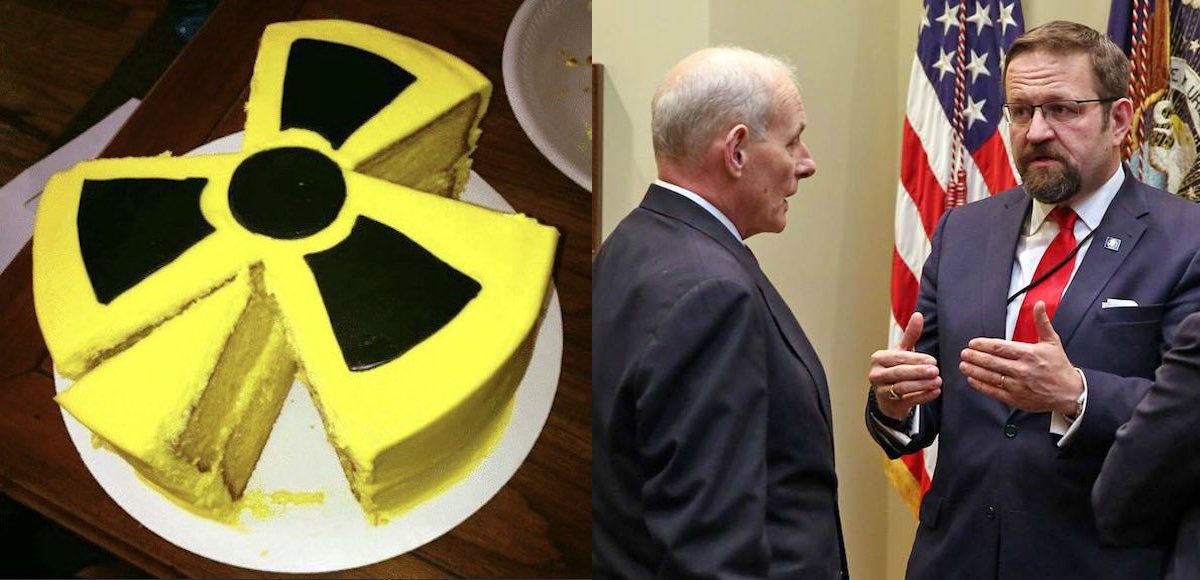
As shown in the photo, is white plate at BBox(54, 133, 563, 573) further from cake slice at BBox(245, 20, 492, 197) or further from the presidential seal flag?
the presidential seal flag

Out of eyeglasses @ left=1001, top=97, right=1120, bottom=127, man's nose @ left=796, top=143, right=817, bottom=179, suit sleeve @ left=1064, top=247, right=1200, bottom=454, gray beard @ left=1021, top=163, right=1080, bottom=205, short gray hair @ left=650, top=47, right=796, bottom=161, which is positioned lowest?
suit sleeve @ left=1064, top=247, right=1200, bottom=454

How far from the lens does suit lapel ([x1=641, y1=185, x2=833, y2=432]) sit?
62.8 inches

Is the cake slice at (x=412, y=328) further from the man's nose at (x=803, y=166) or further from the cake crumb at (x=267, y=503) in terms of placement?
the man's nose at (x=803, y=166)

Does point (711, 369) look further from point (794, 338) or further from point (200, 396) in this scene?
point (200, 396)

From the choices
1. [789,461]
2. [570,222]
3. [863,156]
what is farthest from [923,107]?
[789,461]

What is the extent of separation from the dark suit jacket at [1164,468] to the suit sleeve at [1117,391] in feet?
0.12

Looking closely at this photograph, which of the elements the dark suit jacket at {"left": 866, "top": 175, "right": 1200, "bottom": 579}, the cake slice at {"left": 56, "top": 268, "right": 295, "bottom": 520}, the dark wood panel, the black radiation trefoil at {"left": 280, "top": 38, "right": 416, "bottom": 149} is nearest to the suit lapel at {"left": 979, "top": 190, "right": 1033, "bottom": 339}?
the dark suit jacket at {"left": 866, "top": 175, "right": 1200, "bottom": 579}

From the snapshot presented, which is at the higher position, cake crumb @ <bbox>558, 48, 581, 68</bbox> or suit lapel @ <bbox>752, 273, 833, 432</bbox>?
cake crumb @ <bbox>558, 48, 581, 68</bbox>

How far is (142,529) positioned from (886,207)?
207cm

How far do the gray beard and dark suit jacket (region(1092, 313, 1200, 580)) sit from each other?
1.10 feet

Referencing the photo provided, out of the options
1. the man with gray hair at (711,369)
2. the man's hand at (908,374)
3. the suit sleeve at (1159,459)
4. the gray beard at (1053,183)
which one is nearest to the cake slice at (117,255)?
the man with gray hair at (711,369)

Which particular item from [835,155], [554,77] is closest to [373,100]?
[554,77]

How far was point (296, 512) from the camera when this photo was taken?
2.11m

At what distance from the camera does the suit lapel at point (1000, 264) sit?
1.92 meters
